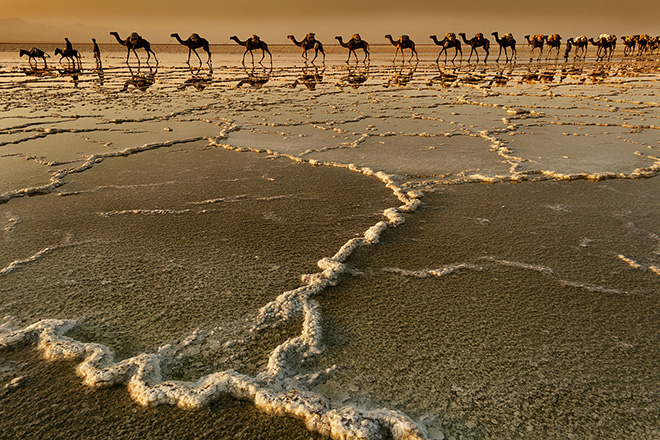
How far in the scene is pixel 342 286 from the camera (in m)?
2.36

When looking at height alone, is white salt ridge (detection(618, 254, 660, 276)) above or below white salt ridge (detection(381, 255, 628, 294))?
above

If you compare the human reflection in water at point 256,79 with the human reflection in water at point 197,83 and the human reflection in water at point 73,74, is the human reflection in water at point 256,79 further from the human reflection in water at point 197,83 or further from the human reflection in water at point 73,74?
the human reflection in water at point 73,74

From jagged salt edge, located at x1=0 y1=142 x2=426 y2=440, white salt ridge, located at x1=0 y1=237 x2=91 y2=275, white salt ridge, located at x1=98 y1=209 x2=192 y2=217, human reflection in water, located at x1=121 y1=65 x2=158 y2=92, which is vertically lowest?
jagged salt edge, located at x1=0 y1=142 x2=426 y2=440

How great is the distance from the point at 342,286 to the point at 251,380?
868mm

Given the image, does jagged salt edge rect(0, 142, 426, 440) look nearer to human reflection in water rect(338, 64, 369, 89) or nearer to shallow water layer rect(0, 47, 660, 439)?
shallow water layer rect(0, 47, 660, 439)

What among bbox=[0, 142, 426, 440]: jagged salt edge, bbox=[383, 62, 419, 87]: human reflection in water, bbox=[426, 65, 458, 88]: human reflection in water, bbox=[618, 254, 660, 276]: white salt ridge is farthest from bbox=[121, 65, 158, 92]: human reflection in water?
bbox=[618, 254, 660, 276]: white salt ridge

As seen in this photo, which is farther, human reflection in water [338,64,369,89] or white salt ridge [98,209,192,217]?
human reflection in water [338,64,369,89]

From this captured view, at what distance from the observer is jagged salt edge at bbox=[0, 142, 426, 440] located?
141 centimetres

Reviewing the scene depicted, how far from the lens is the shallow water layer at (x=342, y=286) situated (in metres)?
1.54

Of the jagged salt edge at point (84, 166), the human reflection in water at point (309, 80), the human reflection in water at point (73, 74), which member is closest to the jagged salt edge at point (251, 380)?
the jagged salt edge at point (84, 166)

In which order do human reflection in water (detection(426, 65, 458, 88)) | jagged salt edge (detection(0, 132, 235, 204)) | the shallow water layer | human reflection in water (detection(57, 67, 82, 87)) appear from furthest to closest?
1. human reflection in water (detection(57, 67, 82, 87))
2. human reflection in water (detection(426, 65, 458, 88))
3. jagged salt edge (detection(0, 132, 235, 204))
4. the shallow water layer

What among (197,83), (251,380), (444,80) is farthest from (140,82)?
(251,380)

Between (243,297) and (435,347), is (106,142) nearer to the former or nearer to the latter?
(243,297)

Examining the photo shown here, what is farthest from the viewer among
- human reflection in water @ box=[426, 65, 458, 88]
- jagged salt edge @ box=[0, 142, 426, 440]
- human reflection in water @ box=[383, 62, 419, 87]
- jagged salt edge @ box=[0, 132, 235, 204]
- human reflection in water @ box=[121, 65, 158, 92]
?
human reflection in water @ box=[426, 65, 458, 88]
